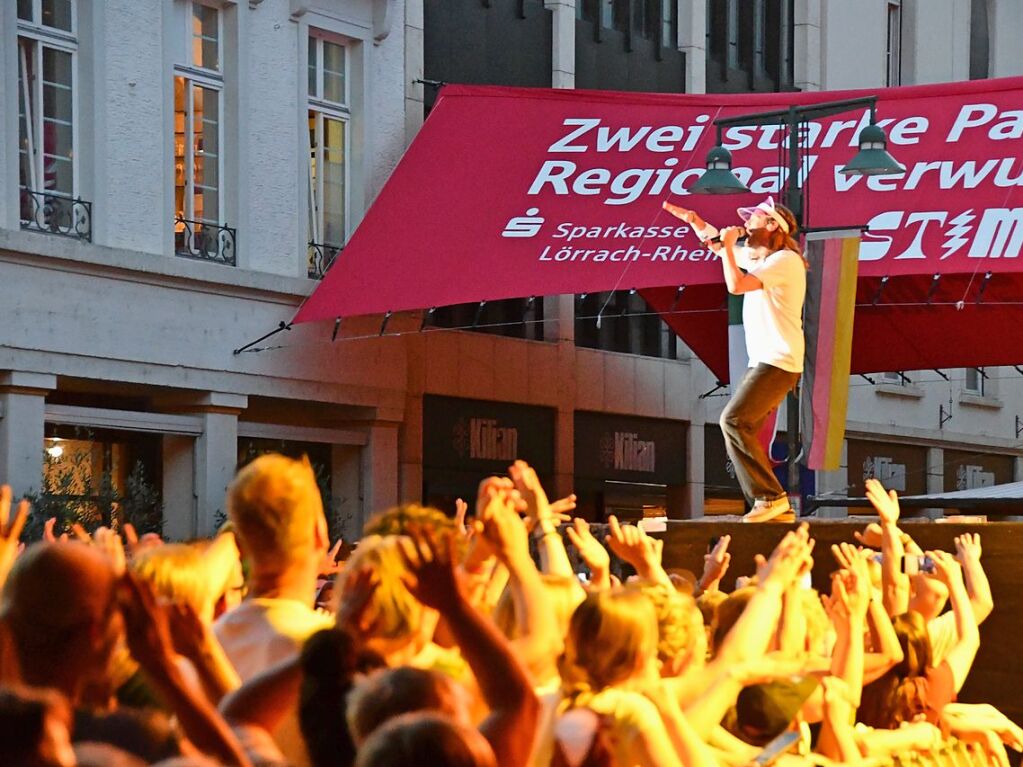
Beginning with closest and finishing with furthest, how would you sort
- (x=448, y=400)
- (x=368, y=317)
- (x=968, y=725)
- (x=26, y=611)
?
(x=26, y=611), (x=968, y=725), (x=368, y=317), (x=448, y=400)

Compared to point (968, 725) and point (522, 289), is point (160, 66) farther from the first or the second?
point (968, 725)

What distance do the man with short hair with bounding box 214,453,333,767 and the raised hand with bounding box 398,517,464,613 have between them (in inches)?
33.0

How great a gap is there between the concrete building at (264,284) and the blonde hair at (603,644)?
49.4 ft

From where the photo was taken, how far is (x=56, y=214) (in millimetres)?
19938

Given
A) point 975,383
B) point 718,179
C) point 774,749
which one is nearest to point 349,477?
point 718,179

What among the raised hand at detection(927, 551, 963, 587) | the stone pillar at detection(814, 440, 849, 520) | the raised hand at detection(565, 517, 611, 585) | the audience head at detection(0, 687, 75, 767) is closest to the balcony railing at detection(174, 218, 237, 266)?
the stone pillar at detection(814, 440, 849, 520)

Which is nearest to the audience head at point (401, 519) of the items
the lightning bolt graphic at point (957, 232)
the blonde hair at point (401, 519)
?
the blonde hair at point (401, 519)

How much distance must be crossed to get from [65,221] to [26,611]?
1640cm

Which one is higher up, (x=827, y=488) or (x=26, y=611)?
(x=26, y=611)

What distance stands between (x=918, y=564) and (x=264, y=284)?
13.7 m

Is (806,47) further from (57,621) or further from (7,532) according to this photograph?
(57,621)

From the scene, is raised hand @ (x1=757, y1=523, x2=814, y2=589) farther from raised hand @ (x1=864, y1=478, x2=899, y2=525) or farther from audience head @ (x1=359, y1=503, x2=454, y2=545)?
raised hand @ (x1=864, y1=478, x2=899, y2=525)

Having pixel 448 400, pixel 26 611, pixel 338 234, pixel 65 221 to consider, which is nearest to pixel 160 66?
pixel 65 221

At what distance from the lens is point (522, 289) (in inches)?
755
